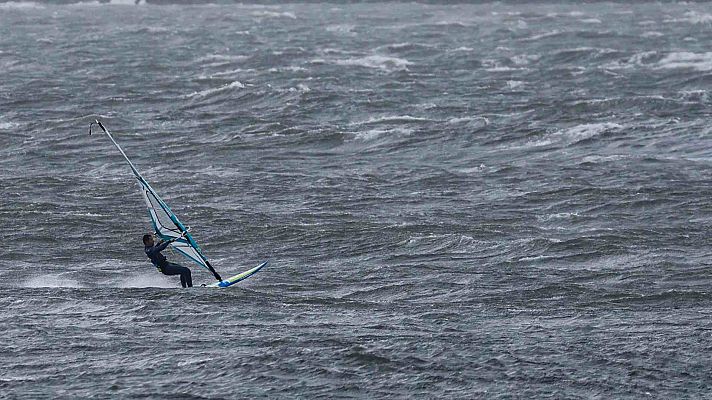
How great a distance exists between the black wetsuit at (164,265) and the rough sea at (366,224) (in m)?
1.07

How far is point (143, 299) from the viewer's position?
31.3m

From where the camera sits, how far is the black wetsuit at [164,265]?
33.2m

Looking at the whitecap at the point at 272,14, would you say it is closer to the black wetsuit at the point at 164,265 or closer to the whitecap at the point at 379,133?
the whitecap at the point at 379,133

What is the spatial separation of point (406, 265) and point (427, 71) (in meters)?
46.2

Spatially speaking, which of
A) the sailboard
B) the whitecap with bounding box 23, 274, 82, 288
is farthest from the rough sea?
the sailboard

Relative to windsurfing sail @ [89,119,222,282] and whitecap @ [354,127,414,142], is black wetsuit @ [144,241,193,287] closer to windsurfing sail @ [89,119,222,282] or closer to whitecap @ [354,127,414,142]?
windsurfing sail @ [89,119,222,282]

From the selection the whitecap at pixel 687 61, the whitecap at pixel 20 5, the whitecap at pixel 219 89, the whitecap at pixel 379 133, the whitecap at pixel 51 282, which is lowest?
the whitecap at pixel 20 5

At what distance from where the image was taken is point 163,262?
109 feet

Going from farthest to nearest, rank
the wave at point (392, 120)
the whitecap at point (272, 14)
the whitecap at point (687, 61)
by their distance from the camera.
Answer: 1. the whitecap at point (272, 14)
2. the whitecap at point (687, 61)
3. the wave at point (392, 120)

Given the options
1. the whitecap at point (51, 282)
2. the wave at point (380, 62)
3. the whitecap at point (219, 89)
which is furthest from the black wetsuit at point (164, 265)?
the wave at point (380, 62)

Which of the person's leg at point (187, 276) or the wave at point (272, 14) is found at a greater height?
the person's leg at point (187, 276)

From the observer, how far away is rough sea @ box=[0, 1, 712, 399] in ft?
86.3

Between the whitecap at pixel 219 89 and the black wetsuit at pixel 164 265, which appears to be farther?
the whitecap at pixel 219 89

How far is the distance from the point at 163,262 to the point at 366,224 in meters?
8.74
